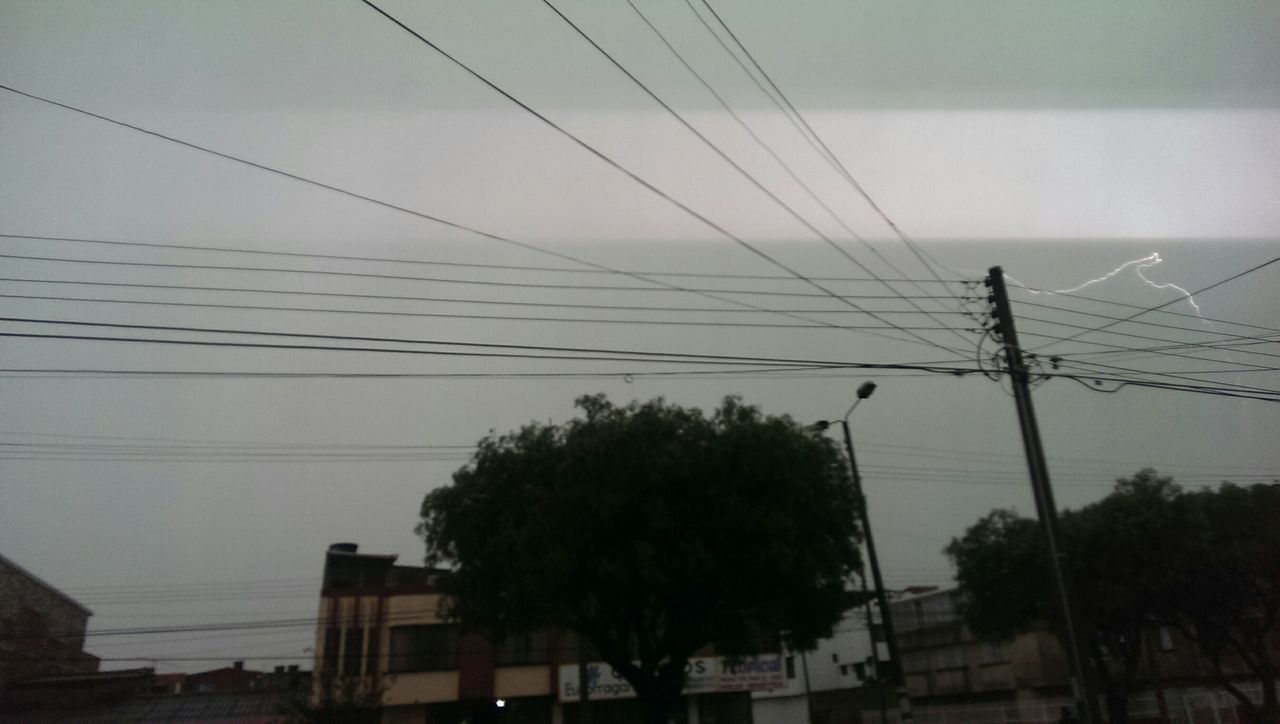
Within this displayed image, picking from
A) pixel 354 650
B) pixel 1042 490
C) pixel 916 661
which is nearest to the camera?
pixel 1042 490

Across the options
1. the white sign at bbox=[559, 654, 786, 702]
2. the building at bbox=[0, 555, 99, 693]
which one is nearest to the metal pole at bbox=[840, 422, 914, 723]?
the white sign at bbox=[559, 654, 786, 702]

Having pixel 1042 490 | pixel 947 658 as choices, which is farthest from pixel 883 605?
pixel 947 658

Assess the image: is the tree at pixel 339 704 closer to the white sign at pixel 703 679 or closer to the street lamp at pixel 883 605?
the white sign at pixel 703 679

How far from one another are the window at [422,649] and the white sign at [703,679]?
14.8ft

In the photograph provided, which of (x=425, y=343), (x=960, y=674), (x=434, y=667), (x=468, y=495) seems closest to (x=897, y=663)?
(x=468, y=495)

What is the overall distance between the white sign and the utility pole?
1933 centimetres

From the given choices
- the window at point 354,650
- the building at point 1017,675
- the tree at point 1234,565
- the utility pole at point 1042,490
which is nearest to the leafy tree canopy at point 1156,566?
the tree at point 1234,565

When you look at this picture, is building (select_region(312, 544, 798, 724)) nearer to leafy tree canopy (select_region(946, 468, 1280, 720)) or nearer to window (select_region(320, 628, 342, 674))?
window (select_region(320, 628, 342, 674))

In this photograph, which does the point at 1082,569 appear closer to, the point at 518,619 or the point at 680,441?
the point at 680,441

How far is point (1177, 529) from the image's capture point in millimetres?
22766

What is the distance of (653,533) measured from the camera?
18422 millimetres

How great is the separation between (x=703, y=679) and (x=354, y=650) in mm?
13659

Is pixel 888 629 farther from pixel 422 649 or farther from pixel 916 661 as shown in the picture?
pixel 916 661

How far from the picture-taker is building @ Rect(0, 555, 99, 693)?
1224 inches
